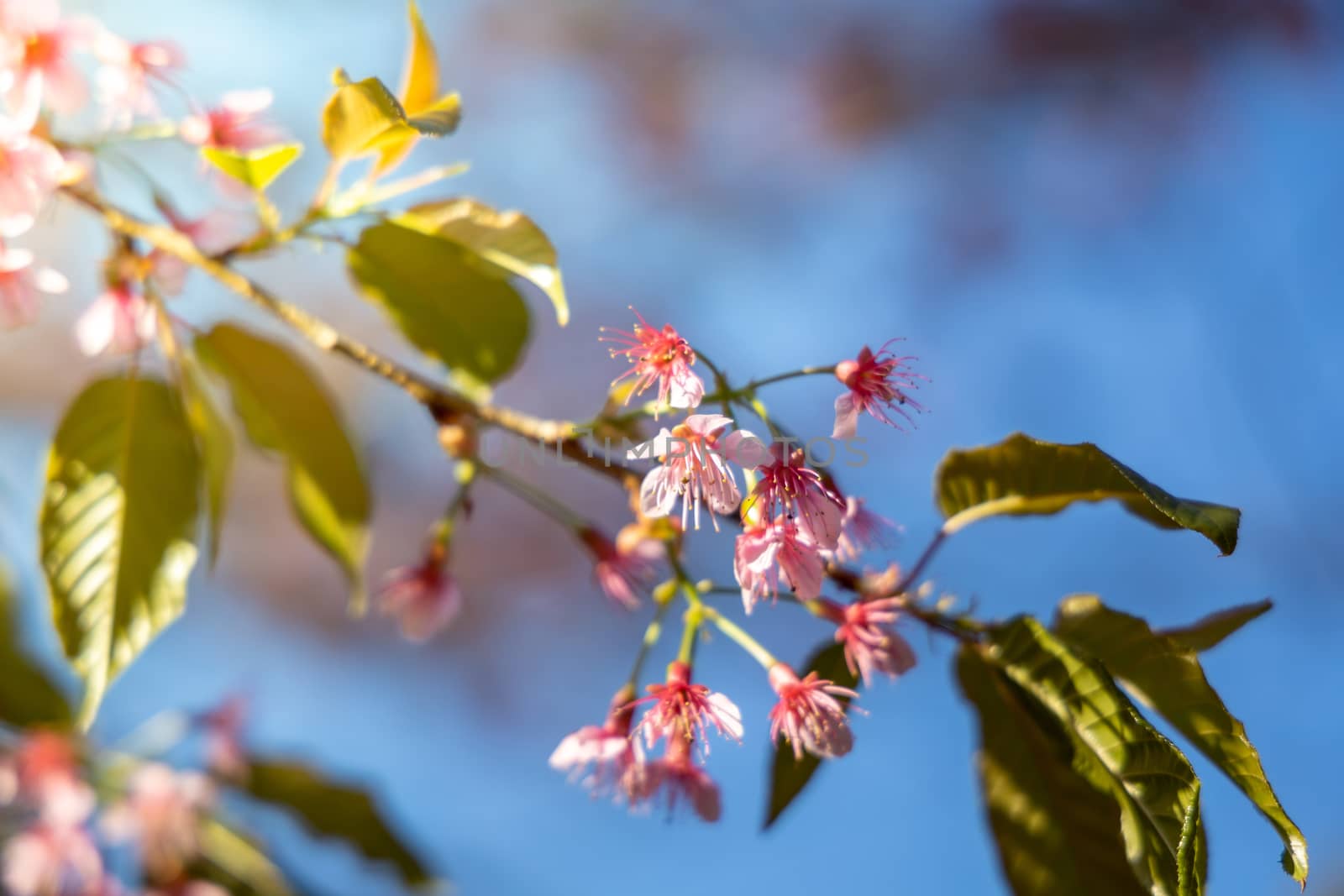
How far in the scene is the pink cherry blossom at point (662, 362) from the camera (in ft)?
0.87

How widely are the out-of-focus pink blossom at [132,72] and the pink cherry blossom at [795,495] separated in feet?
1.02

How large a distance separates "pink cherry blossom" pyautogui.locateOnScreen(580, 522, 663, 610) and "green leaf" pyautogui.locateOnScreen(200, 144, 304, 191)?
0.18 m

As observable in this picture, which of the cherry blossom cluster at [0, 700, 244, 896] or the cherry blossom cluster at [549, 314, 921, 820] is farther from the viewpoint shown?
the cherry blossom cluster at [0, 700, 244, 896]

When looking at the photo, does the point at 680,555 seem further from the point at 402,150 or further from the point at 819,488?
the point at 402,150

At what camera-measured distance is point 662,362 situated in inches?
11.5

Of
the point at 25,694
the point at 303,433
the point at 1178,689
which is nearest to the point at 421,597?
the point at 303,433

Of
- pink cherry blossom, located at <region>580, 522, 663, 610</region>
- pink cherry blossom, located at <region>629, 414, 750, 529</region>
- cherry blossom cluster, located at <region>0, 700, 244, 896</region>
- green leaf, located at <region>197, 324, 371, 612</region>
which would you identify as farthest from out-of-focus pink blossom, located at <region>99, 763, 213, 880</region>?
pink cherry blossom, located at <region>629, 414, 750, 529</region>

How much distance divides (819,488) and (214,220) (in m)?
0.31

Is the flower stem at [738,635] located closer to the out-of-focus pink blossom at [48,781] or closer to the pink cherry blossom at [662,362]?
the pink cherry blossom at [662,362]

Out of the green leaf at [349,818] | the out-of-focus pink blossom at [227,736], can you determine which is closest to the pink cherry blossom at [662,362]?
the green leaf at [349,818]

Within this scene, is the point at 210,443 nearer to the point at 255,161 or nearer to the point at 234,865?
the point at 255,161

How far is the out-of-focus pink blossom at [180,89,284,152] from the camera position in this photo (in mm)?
403

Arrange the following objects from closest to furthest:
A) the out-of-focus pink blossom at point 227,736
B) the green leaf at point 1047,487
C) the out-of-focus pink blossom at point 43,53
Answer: the green leaf at point 1047,487 → the out-of-focus pink blossom at point 43,53 → the out-of-focus pink blossom at point 227,736

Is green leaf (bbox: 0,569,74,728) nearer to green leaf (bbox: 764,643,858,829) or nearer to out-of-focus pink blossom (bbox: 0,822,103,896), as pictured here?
out-of-focus pink blossom (bbox: 0,822,103,896)
